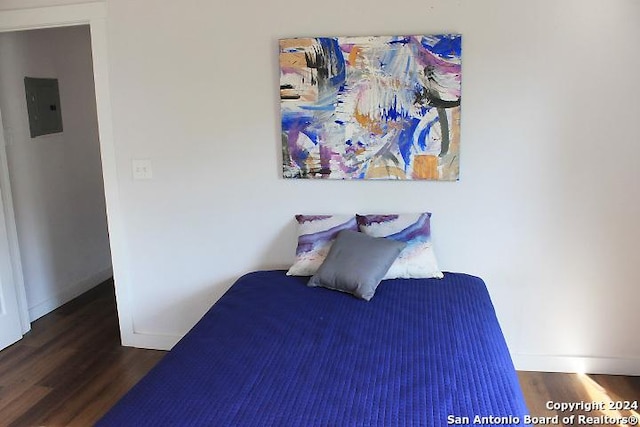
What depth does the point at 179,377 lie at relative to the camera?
1890 mm

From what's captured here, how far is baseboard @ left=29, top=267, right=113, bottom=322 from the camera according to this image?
3.82m

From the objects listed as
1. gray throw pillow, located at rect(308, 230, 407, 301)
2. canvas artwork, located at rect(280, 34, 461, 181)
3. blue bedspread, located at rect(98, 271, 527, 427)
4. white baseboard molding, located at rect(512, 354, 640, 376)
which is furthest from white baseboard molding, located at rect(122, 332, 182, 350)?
white baseboard molding, located at rect(512, 354, 640, 376)

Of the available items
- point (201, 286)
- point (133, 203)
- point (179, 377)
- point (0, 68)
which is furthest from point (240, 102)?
point (0, 68)

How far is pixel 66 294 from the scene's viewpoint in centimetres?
411

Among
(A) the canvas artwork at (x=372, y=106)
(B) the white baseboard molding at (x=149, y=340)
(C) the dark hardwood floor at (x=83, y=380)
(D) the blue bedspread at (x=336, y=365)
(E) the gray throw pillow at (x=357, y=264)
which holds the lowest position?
(C) the dark hardwood floor at (x=83, y=380)

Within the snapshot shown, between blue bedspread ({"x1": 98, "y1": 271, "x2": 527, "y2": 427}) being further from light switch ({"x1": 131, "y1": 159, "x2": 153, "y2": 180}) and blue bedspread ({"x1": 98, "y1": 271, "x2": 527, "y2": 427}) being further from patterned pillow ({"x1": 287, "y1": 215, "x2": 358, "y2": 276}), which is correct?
light switch ({"x1": 131, "y1": 159, "x2": 153, "y2": 180})

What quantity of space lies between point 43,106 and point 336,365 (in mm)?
3104

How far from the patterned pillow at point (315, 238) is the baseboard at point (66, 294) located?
2.12 metres

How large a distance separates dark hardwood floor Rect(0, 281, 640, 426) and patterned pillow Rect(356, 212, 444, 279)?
2.70 ft

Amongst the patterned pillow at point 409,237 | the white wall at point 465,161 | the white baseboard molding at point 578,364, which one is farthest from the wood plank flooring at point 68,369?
the white baseboard molding at point 578,364

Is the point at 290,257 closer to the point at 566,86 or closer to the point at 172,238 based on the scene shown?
the point at 172,238

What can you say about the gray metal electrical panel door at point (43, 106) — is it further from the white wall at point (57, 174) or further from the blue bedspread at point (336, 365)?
the blue bedspread at point (336, 365)

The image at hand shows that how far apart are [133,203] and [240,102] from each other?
90cm

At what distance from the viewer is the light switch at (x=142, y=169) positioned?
3.10 m
